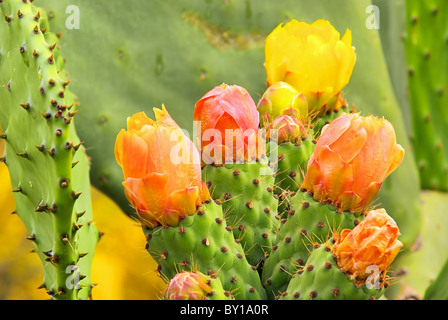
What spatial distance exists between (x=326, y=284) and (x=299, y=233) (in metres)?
0.08

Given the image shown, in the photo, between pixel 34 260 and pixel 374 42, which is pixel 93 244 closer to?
pixel 34 260

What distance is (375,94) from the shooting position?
124 cm

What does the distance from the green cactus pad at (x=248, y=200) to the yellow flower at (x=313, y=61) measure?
174 mm

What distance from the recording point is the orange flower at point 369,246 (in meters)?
0.55

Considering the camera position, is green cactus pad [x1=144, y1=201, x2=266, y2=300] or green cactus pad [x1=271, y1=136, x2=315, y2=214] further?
green cactus pad [x1=271, y1=136, x2=315, y2=214]

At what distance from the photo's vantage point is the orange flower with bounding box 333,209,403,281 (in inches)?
21.7

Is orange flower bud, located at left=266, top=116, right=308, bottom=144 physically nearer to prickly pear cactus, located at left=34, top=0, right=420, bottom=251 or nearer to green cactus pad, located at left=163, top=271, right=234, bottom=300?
green cactus pad, located at left=163, top=271, right=234, bottom=300

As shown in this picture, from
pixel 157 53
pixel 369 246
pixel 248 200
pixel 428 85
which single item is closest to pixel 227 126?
pixel 248 200

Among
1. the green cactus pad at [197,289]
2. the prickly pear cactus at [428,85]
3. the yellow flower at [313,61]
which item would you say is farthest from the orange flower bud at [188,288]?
the prickly pear cactus at [428,85]

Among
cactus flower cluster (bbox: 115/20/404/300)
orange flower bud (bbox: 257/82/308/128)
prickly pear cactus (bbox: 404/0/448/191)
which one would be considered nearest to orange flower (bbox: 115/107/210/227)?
cactus flower cluster (bbox: 115/20/404/300)

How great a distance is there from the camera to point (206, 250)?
0.63 meters

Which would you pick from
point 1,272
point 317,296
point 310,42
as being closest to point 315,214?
point 317,296

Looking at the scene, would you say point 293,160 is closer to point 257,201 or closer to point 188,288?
point 257,201
